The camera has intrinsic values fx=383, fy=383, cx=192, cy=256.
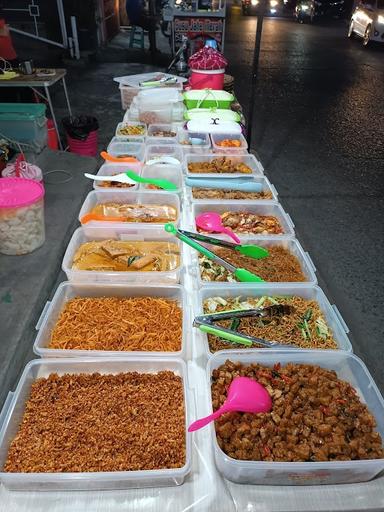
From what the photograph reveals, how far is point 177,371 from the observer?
1438 millimetres

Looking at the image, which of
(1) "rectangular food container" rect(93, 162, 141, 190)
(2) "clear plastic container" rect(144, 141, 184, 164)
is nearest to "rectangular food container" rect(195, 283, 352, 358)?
(1) "rectangular food container" rect(93, 162, 141, 190)

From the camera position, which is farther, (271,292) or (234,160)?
(234,160)

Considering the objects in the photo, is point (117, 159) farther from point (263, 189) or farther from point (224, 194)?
point (263, 189)

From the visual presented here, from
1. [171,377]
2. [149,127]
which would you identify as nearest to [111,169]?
[149,127]

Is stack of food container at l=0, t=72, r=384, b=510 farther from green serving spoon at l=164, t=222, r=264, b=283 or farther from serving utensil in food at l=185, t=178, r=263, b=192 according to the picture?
serving utensil in food at l=185, t=178, r=263, b=192

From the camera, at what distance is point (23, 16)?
31.2 ft

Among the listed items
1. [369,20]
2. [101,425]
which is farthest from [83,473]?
[369,20]

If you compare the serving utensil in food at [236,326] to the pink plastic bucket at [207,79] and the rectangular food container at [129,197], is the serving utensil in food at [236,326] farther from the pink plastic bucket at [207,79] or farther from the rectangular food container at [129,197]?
the pink plastic bucket at [207,79]

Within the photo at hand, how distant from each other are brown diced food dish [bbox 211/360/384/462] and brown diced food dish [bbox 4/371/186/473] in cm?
16

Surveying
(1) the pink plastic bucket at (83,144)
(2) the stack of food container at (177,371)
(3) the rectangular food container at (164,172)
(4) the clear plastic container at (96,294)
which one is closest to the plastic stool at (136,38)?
(1) the pink plastic bucket at (83,144)

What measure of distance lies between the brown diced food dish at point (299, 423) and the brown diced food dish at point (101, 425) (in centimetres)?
16

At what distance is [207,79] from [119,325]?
10.3 feet

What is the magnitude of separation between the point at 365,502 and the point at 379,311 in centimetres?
175

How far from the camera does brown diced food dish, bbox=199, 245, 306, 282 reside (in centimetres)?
189
